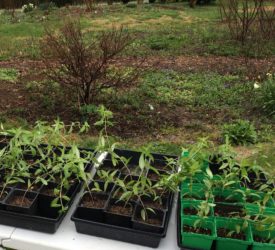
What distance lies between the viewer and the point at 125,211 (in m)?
2.49

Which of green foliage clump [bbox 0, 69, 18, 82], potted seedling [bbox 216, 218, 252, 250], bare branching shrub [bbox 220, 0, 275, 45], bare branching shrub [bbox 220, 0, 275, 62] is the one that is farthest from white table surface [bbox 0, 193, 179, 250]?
bare branching shrub [bbox 220, 0, 275, 45]

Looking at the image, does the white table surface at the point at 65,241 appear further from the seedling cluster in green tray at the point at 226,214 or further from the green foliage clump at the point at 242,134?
the green foliage clump at the point at 242,134

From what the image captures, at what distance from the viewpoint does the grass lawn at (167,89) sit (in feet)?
15.3

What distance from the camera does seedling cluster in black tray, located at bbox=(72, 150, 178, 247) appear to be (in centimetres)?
236

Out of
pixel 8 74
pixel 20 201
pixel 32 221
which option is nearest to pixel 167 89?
pixel 8 74

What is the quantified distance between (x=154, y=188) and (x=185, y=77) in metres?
4.10

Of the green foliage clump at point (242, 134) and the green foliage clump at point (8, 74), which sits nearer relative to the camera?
the green foliage clump at point (242, 134)

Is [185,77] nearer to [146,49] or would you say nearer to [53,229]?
[146,49]

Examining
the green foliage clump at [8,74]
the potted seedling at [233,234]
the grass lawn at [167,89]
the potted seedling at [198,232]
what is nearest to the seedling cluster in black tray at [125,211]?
the potted seedling at [198,232]

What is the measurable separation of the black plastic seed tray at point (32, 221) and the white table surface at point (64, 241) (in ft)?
0.10

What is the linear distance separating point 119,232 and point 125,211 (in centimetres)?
15

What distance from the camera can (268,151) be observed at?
166 inches

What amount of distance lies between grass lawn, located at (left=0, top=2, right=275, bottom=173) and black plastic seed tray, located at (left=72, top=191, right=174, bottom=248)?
1.14 metres

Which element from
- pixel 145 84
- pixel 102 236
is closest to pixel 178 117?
pixel 145 84
